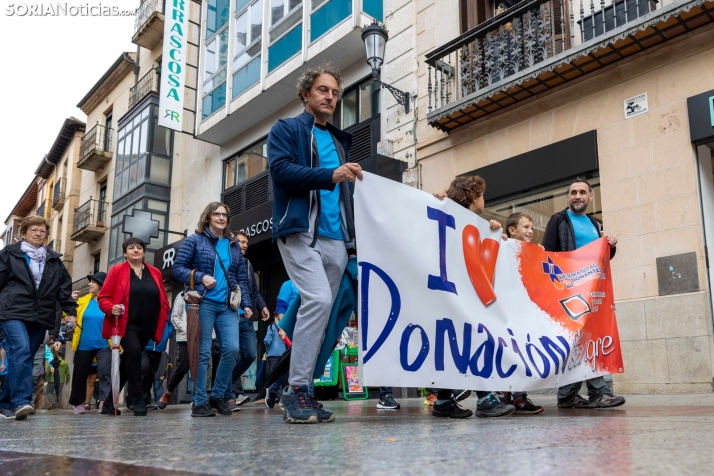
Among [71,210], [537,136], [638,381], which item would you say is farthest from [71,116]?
[638,381]

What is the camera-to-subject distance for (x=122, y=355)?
23.9 ft

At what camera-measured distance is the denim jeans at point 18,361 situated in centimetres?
570

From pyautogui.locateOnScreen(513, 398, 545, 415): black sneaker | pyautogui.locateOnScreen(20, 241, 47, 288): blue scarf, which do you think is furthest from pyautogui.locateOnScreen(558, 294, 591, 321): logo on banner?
pyautogui.locateOnScreen(20, 241, 47, 288): blue scarf

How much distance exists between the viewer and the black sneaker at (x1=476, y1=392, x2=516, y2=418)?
3.96 metres

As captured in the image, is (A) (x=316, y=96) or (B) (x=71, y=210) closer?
(A) (x=316, y=96)

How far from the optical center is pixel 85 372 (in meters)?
8.66

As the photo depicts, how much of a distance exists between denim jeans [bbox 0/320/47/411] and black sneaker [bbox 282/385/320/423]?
3260 mm

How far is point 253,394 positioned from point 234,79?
778 cm

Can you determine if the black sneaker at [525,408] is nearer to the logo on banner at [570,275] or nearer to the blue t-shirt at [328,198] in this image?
the logo on banner at [570,275]

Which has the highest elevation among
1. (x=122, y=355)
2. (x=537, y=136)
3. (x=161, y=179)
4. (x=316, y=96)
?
(x=161, y=179)

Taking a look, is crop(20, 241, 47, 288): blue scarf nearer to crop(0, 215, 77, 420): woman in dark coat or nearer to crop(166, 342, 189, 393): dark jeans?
crop(0, 215, 77, 420): woman in dark coat

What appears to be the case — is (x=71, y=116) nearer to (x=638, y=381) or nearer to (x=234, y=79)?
(x=234, y=79)

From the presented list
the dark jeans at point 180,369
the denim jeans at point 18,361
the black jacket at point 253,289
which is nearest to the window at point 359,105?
the black jacket at point 253,289

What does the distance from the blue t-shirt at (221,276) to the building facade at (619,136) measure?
16.7 ft
